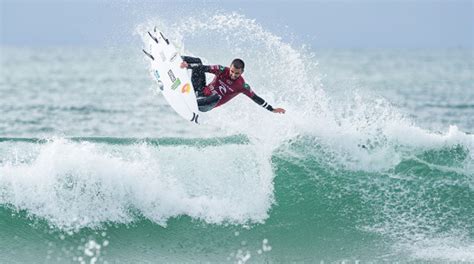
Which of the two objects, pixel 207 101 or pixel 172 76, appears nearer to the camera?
pixel 207 101

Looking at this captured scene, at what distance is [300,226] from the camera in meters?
10.5

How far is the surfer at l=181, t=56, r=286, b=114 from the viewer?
10789mm

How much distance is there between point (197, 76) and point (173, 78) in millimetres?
430

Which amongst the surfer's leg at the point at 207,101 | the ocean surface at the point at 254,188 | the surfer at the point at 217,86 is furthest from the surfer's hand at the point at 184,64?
the ocean surface at the point at 254,188

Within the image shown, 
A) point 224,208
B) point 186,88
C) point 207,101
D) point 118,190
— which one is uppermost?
point 186,88

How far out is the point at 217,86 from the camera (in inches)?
431

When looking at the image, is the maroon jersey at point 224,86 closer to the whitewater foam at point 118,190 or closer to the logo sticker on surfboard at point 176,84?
the logo sticker on surfboard at point 176,84

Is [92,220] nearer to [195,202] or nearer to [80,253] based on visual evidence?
[80,253]

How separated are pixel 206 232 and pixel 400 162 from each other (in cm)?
428

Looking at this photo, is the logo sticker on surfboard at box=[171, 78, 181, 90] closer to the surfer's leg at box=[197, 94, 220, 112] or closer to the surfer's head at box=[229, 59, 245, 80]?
the surfer's leg at box=[197, 94, 220, 112]

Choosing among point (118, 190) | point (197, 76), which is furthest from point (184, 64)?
point (118, 190)

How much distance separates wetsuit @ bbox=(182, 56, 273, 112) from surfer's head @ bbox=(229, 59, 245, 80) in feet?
0.45

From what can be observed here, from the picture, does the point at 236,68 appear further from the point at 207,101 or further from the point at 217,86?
the point at 207,101

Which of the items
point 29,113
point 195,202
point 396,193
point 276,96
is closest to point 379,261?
point 396,193
